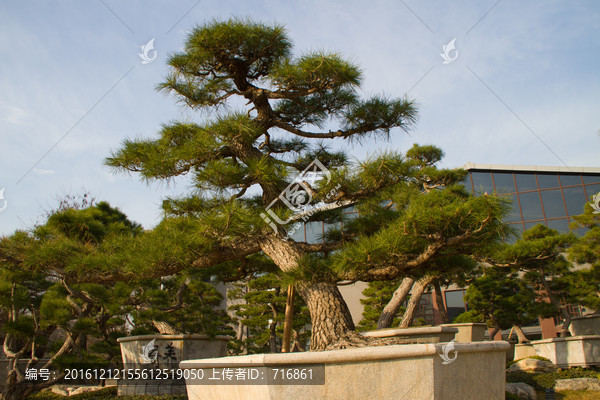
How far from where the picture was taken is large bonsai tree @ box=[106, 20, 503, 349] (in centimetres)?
260

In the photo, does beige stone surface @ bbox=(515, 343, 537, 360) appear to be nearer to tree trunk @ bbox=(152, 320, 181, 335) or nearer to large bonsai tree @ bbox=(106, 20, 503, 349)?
large bonsai tree @ bbox=(106, 20, 503, 349)

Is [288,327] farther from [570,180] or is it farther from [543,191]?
[570,180]

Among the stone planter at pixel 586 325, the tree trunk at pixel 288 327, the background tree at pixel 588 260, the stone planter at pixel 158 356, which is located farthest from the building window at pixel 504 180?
the tree trunk at pixel 288 327

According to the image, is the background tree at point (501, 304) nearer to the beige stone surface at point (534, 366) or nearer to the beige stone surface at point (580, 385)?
the beige stone surface at point (534, 366)

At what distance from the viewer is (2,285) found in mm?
4797

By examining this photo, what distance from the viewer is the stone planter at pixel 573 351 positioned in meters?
7.00

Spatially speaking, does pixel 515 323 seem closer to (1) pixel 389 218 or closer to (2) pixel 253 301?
(2) pixel 253 301

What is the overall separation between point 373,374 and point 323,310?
890 millimetres

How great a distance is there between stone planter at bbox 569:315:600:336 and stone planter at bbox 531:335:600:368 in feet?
3.54

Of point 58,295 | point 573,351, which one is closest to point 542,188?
point 573,351

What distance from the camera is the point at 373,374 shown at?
203cm

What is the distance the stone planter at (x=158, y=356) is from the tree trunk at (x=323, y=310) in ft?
7.76

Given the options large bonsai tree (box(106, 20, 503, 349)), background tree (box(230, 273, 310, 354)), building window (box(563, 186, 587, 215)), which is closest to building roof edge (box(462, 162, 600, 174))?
building window (box(563, 186, 587, 215))

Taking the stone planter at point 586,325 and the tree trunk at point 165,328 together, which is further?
the stone planter at point 586,325
